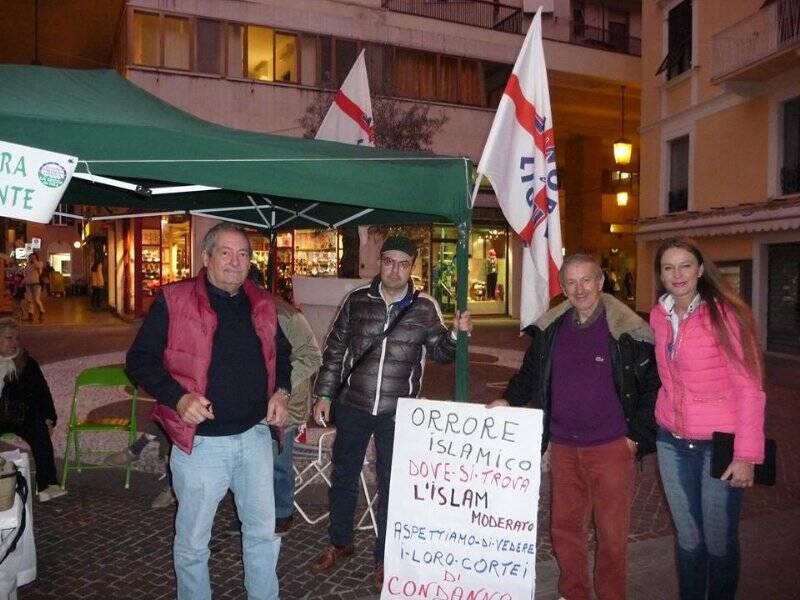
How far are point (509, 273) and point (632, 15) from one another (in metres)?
9.76

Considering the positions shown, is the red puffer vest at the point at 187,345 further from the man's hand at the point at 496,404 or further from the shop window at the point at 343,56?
the shop window at the point at 343,56

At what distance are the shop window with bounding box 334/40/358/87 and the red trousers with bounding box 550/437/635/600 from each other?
55.0 ft

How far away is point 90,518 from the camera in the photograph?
4668mm

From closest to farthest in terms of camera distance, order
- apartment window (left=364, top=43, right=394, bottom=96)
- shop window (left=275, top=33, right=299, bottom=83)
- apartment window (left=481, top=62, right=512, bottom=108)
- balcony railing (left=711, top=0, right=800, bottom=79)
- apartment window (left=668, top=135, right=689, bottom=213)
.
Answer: balcony railing (left=711, top=0, right=800, bottom=79) < apartment window (left=668, top=135, right=689, bottom=213) < shop window (left=275, top=33, right=299, bottom=83) < apartment window (left=364, top=43, right=394, bottom=96) < apartment window (left=481, top=62, right=512, bottom=108)

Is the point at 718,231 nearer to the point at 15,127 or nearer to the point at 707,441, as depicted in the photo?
the point at 707,441

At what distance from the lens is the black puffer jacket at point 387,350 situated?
3.75 metres

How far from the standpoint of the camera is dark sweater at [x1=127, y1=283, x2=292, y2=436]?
9.60ft

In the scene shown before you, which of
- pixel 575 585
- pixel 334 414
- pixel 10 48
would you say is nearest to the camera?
pixel 575 585

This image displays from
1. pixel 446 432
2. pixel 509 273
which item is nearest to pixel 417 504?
pixel 446 432

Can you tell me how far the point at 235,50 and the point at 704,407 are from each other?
56.4ft

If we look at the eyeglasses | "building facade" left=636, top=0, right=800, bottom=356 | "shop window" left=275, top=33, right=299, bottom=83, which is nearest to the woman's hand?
the eyeglasses

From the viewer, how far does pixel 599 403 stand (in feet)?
10.4

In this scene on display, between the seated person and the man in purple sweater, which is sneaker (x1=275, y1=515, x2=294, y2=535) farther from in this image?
the man in purple sweater

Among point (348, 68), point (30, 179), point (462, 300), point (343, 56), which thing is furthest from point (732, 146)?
point (30, 179)
